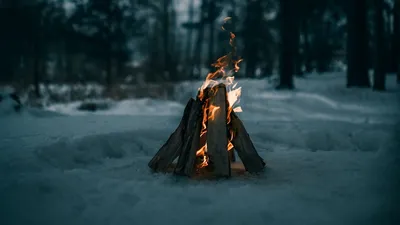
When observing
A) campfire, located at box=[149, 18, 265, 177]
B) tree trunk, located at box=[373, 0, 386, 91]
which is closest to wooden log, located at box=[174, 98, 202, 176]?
campfire, located at box=[149, 18, 265, 177]

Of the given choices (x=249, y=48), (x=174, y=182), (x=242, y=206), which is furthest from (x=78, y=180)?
(x=249, y=48)

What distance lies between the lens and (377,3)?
1360cm

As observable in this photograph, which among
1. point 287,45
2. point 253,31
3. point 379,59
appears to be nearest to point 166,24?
point 253,31

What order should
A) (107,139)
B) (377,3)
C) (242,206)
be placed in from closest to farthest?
(242,206) < (107,139) < (377,3)

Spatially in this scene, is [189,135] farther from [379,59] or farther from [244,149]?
[379,59]

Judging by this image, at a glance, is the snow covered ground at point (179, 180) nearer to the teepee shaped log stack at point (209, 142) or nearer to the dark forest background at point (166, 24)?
the teepee shaped log stack at point (209, 142)

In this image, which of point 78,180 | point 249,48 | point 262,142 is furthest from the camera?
point 249,48

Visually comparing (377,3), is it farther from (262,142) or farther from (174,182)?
(174,182)

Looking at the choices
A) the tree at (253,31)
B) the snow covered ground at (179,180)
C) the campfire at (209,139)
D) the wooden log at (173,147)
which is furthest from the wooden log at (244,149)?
the tree at (253,31)

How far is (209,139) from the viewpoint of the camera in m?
4.42

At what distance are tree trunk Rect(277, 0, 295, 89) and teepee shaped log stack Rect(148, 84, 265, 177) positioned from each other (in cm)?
1167

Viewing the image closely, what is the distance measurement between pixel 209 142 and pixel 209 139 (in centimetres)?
4

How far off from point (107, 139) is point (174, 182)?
2524 mm

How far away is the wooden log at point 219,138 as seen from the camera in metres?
4.39
